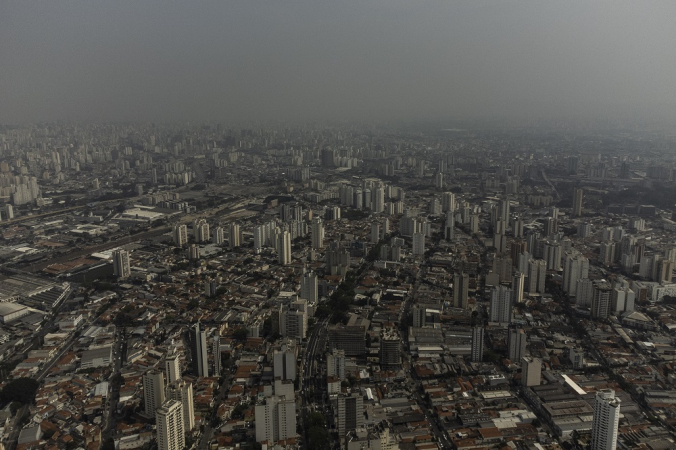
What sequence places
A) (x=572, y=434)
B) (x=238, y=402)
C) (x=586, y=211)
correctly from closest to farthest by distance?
(x=572, y=434) < (x=238, y=402) < (x=586, y=211)

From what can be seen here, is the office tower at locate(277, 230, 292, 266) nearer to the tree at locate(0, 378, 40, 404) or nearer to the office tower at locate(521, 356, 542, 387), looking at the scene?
the tree at locate(0, 378, 40, 404)

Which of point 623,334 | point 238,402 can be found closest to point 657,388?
point 623,334

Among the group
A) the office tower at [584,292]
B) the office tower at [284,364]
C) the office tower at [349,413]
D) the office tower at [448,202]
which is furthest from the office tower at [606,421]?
the office tower at [448,202]

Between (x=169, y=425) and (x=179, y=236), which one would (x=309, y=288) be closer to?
(x=169, y=425)

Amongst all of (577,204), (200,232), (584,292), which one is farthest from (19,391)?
(577,204)

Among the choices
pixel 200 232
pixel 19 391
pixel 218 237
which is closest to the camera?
pixel 19 391

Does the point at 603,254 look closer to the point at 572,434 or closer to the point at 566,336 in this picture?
the point at 566,336

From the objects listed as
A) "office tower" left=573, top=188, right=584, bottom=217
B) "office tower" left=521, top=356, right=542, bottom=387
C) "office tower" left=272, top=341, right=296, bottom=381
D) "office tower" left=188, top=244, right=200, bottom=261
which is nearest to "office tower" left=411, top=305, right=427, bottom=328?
"office tower" left=521, top=356, right=542, bottom=387

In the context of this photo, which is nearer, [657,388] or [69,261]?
[657,388]
